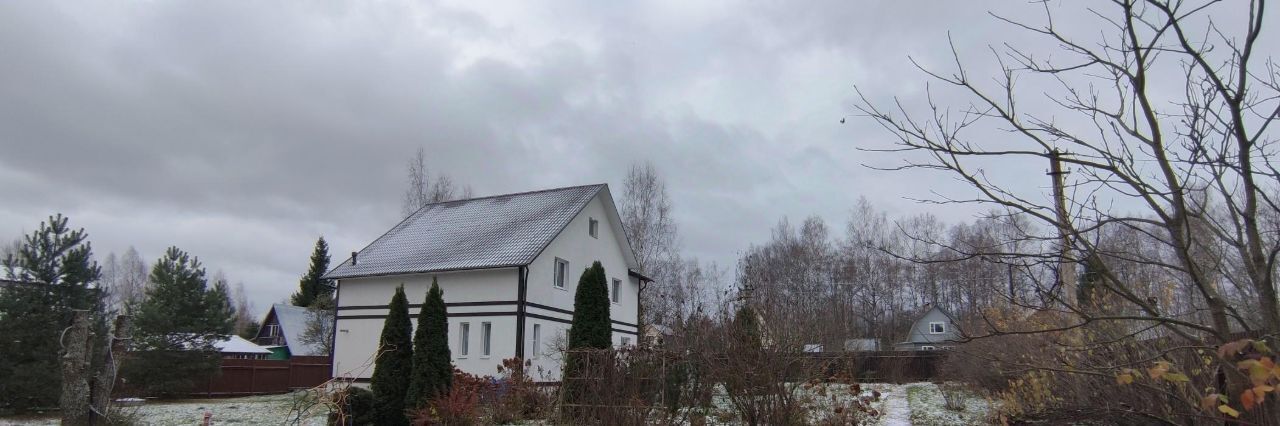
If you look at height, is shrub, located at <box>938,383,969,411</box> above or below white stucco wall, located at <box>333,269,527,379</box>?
below

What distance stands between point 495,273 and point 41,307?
31.4ft

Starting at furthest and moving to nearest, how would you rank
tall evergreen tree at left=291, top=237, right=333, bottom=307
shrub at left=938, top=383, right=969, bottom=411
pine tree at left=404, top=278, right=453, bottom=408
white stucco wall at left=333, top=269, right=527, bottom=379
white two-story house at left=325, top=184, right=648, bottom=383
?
tall evergreen tree at left=291, top=237, right=333, bottom=307 < white two-story house at left=325, top=184, right=648, bottom=383 < white stucco wall at left=333, top=269, right=527, bottom=379 < shrub at left=938, top=383, right=969, bottom=411 < pine tree at left=404, top=278, right=453, bottom=408

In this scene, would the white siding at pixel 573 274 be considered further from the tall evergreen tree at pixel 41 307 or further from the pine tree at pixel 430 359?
the tall evergreen tree at pixel 41 307

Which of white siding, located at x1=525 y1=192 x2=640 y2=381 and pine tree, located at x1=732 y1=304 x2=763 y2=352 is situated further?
white siding, located at x1=525 y1=192 x2=640 y2=381

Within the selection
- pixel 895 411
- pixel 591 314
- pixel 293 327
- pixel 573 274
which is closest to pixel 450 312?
pixel 573 274

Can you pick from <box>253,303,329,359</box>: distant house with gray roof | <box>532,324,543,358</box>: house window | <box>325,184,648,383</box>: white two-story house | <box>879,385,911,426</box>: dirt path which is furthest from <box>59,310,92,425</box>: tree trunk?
<box>253,303,329,359</box>: distant house with gray roof

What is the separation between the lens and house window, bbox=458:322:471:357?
19.7m

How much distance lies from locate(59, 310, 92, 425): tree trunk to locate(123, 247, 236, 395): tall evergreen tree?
12.6 m

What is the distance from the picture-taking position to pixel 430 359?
1397 cm

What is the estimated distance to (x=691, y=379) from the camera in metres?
9.59

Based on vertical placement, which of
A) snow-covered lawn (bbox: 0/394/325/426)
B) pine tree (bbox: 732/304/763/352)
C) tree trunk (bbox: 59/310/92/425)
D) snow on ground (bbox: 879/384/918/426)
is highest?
pine tree (bbox: 732/304/763/352)

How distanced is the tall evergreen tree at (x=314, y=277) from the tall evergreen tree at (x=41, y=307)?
93.7ft

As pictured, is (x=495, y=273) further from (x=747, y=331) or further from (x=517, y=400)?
(x=747, y=331)

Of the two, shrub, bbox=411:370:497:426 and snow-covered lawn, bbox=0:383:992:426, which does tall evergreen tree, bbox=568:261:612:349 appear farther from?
snow-covered lawn, bbox=0:383:992:426
